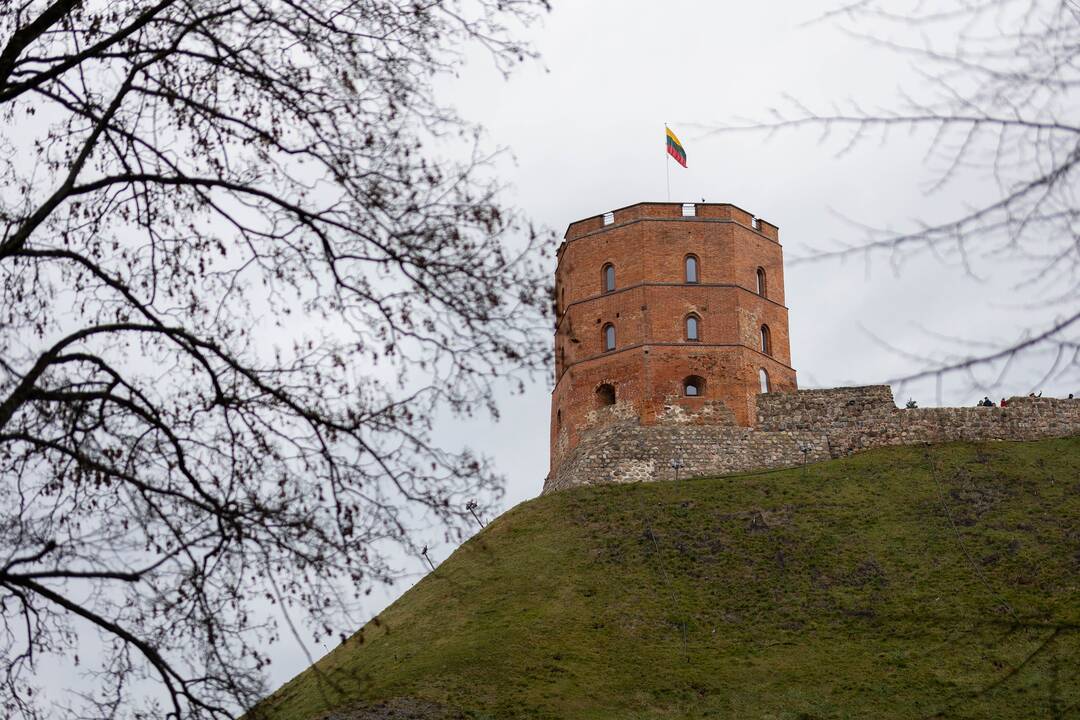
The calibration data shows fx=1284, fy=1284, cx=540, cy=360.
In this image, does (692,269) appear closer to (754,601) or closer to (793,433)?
(793,433)

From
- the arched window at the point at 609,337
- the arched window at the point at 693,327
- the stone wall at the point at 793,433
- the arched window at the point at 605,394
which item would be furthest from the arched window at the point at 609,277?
the stone wall at the point at 793,433

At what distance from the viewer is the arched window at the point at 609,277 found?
4353cm

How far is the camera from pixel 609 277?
43.7 meters

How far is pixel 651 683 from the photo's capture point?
1144 inches

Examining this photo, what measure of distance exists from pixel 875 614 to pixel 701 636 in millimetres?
4345

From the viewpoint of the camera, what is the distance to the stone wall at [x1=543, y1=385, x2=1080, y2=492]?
133ft

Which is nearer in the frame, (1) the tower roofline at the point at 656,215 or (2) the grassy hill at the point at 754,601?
(2) the grassy hill at the point at 754,601

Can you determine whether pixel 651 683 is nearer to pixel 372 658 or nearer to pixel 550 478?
pixel 372 658

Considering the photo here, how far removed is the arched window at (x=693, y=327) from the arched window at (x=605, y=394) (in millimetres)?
3049

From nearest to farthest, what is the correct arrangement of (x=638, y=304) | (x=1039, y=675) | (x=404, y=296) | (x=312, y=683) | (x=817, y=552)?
(x=404, y=296) → (x=1039, y=675) → (x=312, y=683) → (x=817, y=552) → (x=638, y=304)

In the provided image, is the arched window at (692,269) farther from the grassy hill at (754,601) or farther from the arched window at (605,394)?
the grassy hill at (754,601)

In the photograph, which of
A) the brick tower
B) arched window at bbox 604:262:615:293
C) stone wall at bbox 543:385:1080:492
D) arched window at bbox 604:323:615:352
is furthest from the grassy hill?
arched window at bbox 604:262:615:293

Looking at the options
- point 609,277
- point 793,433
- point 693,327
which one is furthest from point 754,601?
point 609,277

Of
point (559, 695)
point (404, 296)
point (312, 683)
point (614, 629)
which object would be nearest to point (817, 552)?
point (614, 629)
